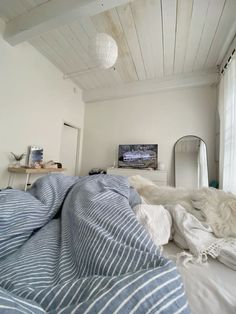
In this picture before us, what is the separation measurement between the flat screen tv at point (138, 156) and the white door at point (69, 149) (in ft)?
3.47

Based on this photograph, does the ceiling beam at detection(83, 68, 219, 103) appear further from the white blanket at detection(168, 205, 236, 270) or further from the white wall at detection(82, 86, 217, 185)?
the white blanket at detection(168, 205, 236, 270)

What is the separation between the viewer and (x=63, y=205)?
774mm

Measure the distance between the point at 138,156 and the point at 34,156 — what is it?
5.91 feet

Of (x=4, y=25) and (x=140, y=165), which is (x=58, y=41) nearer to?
(x=4, y=25)

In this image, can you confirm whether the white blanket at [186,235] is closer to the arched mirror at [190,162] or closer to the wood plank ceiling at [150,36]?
the wood plank ceiling at [150,36]

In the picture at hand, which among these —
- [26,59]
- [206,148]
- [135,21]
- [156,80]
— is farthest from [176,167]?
[26,59]

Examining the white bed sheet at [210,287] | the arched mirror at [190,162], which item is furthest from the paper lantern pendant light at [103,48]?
the arched mirror at [190,162]

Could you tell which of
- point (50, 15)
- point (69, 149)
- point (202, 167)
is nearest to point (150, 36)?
point (50, 15)

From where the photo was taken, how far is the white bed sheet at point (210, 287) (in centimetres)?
40

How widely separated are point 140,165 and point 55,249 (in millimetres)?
2626

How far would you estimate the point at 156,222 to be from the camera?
2.28 ft

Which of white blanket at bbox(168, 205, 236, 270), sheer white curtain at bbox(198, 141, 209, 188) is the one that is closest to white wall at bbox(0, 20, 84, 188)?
white blanket at bbox(168, 205, 236, 270)

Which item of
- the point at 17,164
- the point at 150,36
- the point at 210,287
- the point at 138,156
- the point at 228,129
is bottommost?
the point at 210,287

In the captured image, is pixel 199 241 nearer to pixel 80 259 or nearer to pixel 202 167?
pixel 80 259
